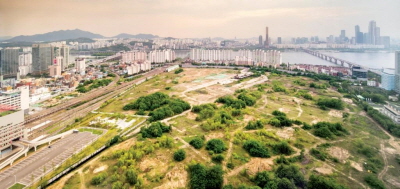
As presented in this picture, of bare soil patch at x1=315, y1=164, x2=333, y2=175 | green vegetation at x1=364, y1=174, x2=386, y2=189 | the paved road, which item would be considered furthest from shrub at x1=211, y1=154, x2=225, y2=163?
the paved road

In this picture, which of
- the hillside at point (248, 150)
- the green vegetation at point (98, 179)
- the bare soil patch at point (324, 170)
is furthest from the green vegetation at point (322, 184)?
the green vegetation at point (98, 179)

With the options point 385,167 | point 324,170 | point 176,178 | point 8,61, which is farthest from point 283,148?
point 8,61

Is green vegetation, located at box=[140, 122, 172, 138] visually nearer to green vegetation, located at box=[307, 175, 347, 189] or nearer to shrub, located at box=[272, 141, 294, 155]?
shrub, located at box=[272, 141, 294, 155]

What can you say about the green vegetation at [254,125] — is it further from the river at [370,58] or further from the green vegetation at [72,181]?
the river at [370,58]

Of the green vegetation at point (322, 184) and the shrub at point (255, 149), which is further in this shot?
the shrub at point (255, 149)

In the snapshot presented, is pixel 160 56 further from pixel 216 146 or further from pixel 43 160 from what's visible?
pixel 216 146

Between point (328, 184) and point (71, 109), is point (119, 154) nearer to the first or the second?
point (328, 184)
